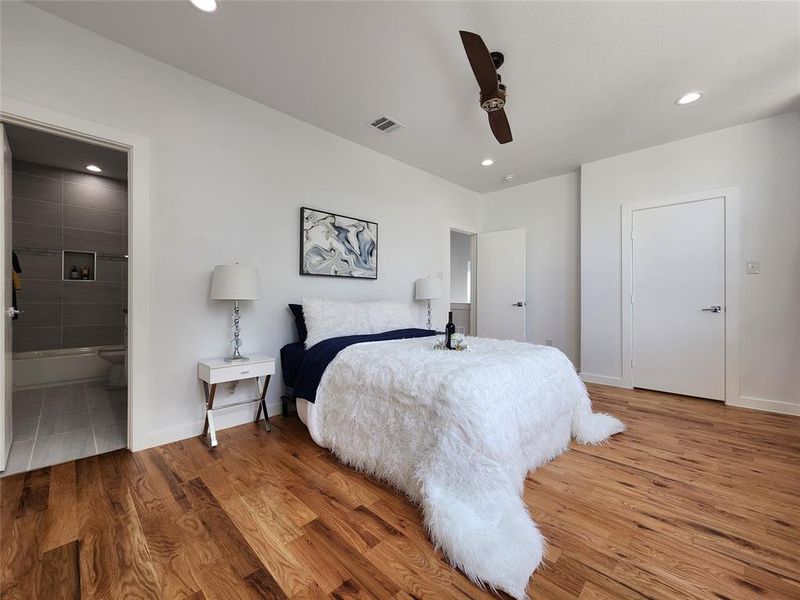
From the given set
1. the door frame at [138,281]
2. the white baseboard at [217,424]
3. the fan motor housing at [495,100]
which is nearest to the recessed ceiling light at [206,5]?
the door frame at [138,281]

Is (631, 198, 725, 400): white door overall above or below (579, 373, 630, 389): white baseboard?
above

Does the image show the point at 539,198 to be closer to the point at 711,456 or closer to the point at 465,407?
the point at 711,456

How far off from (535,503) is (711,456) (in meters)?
1.50

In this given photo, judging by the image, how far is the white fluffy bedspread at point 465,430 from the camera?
1320 mm

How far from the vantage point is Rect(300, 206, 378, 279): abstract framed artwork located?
10.4ft

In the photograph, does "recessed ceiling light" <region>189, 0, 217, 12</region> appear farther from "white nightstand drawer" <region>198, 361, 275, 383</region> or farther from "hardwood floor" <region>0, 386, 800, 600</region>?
"hardwood floor" <region>0, 386, 800, 600</region>

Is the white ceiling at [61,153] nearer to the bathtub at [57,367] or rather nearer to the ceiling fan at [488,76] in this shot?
the bathtub at [57,367]

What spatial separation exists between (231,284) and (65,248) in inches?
144

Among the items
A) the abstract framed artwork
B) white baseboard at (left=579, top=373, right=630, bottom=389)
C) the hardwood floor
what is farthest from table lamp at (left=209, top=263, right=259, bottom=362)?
white baseboard at (left=579, top=373, right=630, bottom=389)

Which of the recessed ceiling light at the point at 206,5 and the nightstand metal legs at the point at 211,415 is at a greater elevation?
the recessed ceiling light at the point at 206,5

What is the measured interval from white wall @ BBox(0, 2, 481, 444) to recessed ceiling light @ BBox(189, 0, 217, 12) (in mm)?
754

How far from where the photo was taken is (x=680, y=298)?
11.6ft

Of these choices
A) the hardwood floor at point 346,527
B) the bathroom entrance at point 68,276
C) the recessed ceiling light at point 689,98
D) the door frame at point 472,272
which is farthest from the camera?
the door frame at point 472,272

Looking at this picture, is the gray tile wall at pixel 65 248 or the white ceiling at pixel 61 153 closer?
the white ceiling at pixel 61 153
